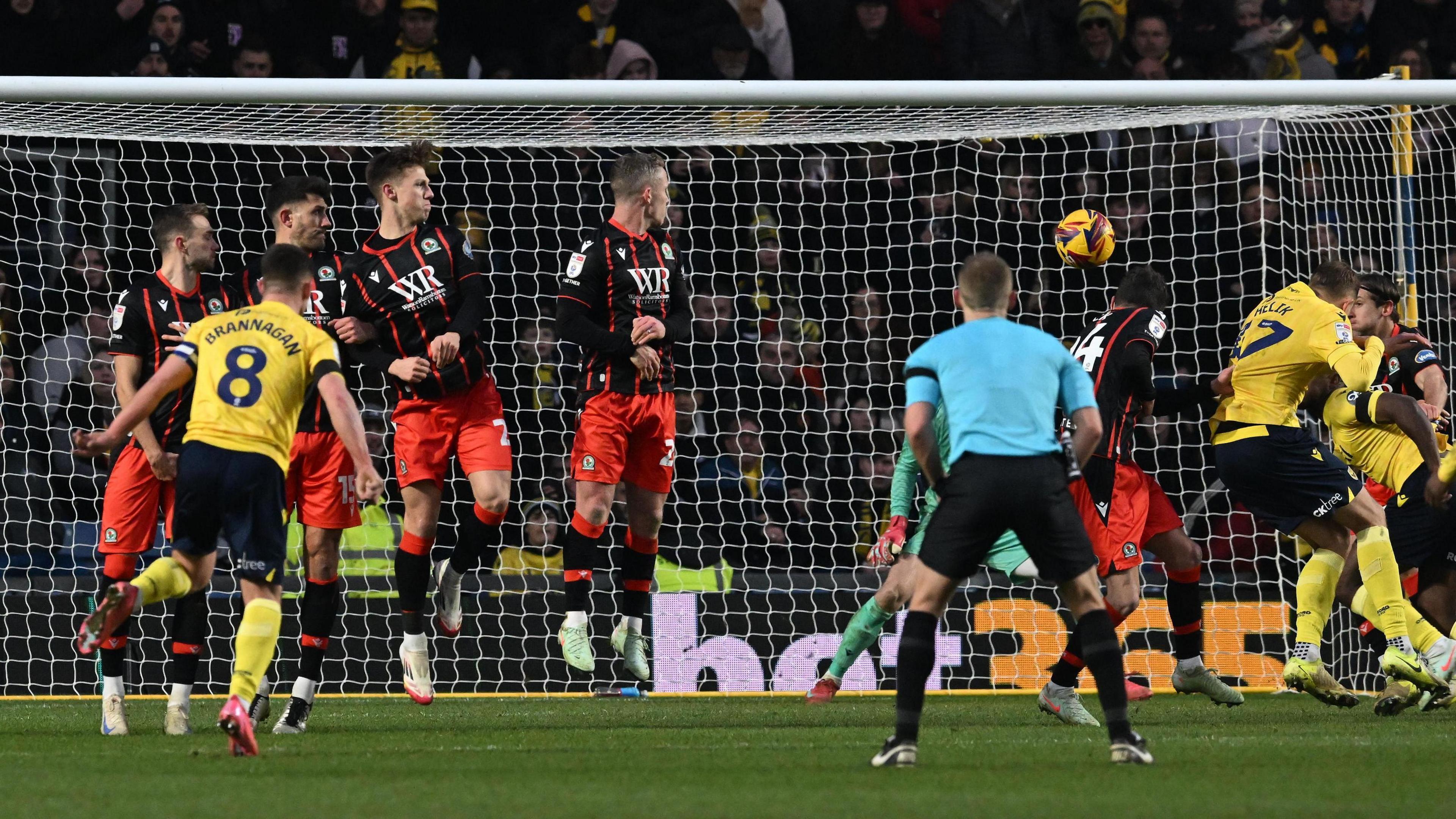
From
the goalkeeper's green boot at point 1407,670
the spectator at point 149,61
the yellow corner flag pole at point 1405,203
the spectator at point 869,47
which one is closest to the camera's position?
the goalkeeper's green boot at point 1407,670

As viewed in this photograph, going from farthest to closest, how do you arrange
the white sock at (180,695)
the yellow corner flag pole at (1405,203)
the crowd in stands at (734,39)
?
the crowd in stands at (734,39) → the yellow corner flag pole at (1405,203) → the white sock at (180,695)

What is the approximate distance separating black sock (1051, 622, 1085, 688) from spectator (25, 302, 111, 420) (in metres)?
6.11

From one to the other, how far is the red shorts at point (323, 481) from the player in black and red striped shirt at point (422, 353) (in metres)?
0.45

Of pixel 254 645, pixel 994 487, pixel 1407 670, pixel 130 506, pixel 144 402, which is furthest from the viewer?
pixel 1407 670

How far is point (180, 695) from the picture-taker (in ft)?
22.5

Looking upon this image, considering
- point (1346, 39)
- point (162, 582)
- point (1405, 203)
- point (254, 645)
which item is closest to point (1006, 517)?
point (254, 645)

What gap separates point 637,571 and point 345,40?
554 centimetres

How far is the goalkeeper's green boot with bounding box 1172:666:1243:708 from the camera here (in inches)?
326

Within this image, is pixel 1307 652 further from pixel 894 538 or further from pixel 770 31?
pixel 770 31

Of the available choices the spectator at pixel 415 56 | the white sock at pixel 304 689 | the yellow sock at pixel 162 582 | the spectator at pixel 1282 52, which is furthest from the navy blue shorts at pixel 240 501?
the spectator at pixel 1282 52

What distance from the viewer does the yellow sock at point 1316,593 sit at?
307 inches

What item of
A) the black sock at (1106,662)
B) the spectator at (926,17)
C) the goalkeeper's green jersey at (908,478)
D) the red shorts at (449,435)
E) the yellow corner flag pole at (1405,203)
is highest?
the spectator at (926,17)

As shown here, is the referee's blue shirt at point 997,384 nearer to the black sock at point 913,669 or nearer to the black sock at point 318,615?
the black sock at point 913,669

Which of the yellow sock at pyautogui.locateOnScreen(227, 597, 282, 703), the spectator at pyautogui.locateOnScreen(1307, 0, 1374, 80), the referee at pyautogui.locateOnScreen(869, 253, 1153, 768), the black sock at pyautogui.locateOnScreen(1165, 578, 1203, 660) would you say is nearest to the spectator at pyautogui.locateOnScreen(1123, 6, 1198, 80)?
the spectator at pyautogui.locateOnScreen(1307, 0, 1374, 80)
